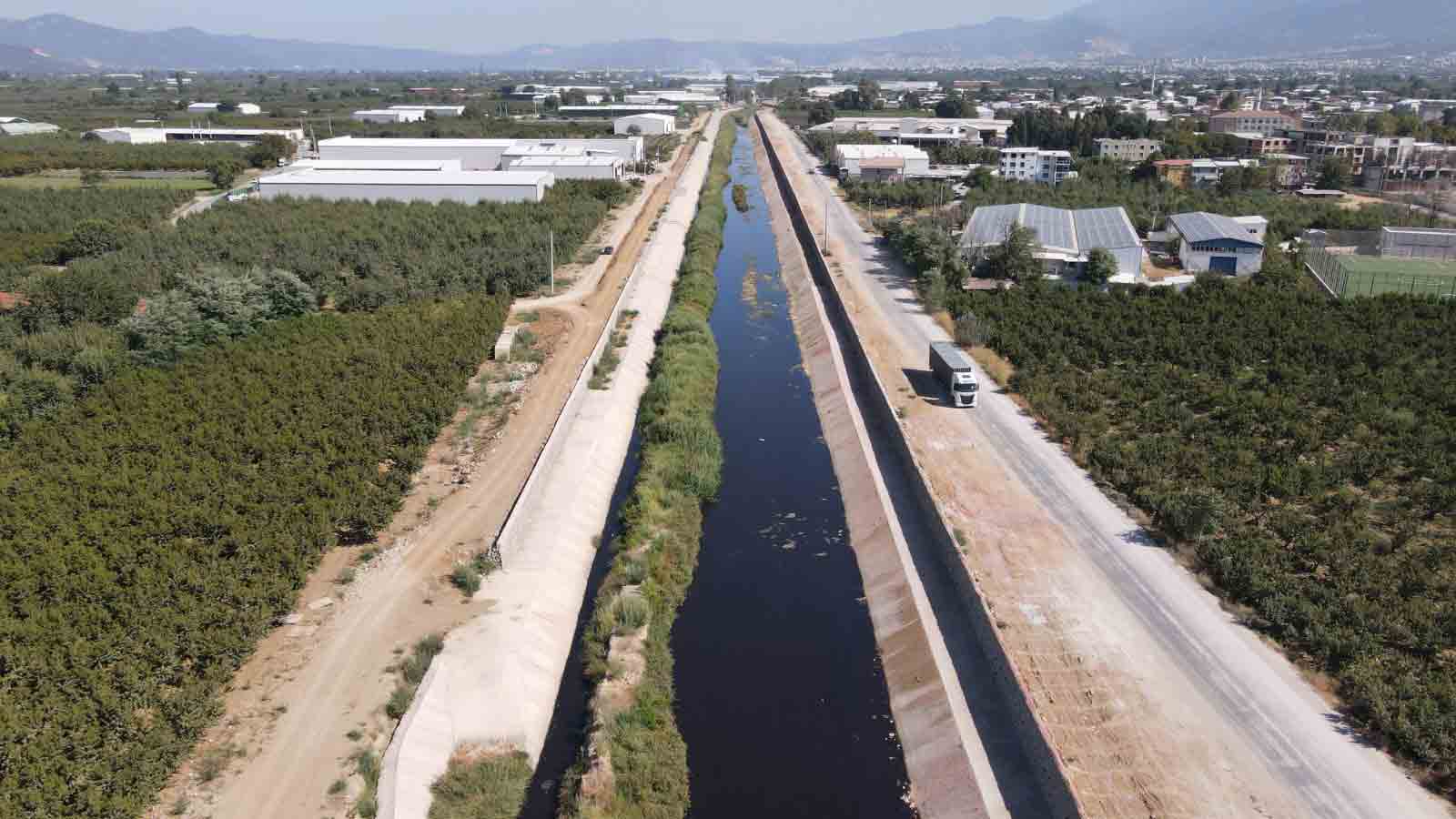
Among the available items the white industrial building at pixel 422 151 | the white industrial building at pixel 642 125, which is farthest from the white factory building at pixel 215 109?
the white industrial building at pixel 422 151

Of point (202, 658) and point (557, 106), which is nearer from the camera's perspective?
point (202, 658)

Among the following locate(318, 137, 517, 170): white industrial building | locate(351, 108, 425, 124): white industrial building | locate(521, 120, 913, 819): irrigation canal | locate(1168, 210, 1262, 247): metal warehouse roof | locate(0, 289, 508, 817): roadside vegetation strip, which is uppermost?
locate(351, 108, 425, 124): white industrial building

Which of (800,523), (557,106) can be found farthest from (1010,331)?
(557,106)

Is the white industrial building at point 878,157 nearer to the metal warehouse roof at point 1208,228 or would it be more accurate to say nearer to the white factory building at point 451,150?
the white factory building at point 451,150

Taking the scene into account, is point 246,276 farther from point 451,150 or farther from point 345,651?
point 451,150

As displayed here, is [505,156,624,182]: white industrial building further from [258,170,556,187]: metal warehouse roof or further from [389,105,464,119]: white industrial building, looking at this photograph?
[389,105,464,119]: white industrial building

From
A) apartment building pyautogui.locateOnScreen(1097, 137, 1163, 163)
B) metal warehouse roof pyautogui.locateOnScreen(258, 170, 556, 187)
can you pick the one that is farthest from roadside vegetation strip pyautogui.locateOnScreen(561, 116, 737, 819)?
apartment building pyautogui.locateOnScreen(1097, 137, 1163, 163)

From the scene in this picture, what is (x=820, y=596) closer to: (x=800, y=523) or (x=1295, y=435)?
(x=800, y=523)
